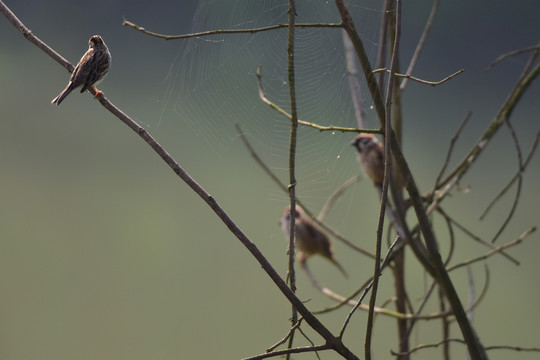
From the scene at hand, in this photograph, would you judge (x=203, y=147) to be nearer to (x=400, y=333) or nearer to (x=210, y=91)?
(x=210, y=91)

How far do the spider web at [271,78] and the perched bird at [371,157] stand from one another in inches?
7.0

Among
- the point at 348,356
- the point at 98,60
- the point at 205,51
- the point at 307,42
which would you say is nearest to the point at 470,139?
the point at 307,42

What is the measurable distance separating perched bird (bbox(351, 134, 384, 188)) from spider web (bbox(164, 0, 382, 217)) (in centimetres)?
18

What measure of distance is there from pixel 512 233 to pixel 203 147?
1968mm

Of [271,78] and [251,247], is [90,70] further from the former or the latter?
[271,78]

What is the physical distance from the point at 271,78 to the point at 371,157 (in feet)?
2.25

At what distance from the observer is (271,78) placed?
3.41 metres

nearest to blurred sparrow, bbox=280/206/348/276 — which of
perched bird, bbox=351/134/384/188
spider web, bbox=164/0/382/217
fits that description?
spider web, bbox=164/0/382/217

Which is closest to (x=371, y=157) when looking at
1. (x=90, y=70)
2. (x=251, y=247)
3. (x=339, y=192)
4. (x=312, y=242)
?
(x=312, y=242)

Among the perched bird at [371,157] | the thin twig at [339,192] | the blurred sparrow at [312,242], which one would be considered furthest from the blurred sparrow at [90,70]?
the blurred sparrow at [312,242]

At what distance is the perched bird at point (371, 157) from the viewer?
134 inches

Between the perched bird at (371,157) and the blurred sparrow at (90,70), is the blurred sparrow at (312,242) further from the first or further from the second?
the blurred sparrow at (90,70)

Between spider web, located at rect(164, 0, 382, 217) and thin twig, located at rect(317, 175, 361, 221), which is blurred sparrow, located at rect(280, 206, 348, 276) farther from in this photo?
thin twig, located at rect(317, 175, 361, 221)

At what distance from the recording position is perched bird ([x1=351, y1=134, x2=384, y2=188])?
3402 mm
